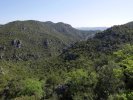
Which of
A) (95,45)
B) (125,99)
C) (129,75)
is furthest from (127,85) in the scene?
(95,45)

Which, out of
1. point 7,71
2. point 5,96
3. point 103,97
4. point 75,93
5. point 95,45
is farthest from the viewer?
point 95,45

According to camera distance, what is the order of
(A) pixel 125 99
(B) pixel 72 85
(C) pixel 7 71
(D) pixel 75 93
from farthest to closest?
(C) pixel 7 71 < (B) pixel 72 85 < (D) pixel 75 93 < (A) pixel 125 99

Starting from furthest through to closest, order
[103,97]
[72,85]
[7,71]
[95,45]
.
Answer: [95,45] < [7,71] < [72,85] < [103,97]

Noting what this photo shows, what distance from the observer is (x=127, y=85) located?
149 feet

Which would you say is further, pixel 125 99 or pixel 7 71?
pixel 7 71

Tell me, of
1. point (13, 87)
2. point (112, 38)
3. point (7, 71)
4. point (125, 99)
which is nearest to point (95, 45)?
point (112, 38)

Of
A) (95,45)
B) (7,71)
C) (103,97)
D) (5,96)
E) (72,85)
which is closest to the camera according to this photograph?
(103,97)

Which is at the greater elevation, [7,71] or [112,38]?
[112,38]

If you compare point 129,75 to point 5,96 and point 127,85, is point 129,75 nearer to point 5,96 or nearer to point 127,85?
point 127,85

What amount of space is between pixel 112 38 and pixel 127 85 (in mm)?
110914

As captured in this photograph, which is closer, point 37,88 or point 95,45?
point 37,88

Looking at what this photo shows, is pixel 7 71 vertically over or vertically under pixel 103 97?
under

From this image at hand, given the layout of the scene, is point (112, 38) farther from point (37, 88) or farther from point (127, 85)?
point (127, 85)

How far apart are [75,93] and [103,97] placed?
561 centimetres
